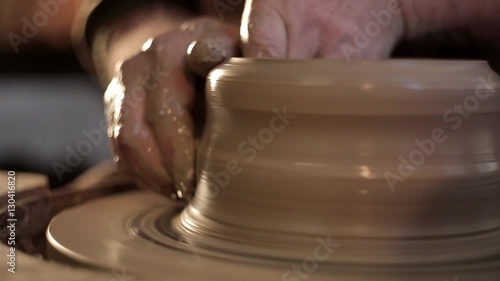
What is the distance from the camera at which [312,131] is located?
760 millimetres

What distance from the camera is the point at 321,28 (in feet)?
3.51

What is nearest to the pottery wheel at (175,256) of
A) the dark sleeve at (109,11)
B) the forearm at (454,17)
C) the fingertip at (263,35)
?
the fingertip at (263,35)

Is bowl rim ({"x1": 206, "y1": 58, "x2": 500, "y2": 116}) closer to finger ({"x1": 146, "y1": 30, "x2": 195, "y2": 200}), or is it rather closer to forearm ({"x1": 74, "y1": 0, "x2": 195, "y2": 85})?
finger ({"x1": 146, "y1": 30, "x2": 195, "y2": 200})

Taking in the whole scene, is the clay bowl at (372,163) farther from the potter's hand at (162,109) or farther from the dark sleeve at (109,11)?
→ the dark sleeve at (109,11)

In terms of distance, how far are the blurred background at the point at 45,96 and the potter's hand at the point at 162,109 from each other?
167cm

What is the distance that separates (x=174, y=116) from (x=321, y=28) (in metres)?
0.30

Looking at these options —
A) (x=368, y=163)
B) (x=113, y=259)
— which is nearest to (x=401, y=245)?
(x=368, y=163)

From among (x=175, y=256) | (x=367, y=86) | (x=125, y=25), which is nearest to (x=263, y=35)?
(x=367, y=86)

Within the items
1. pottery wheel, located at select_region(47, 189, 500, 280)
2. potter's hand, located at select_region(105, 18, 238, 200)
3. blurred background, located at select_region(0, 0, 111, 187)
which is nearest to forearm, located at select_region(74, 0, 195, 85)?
potter's hand, located at select_region(105, 18, 238, 200)

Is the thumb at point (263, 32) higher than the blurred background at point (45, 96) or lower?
higher

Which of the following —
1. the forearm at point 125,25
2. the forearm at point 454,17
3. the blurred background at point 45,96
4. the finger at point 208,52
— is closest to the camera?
the finger at point 208,52

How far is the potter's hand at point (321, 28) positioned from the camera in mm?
964

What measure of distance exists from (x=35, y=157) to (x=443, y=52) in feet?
6.92

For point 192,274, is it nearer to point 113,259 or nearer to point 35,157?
point 113,259
